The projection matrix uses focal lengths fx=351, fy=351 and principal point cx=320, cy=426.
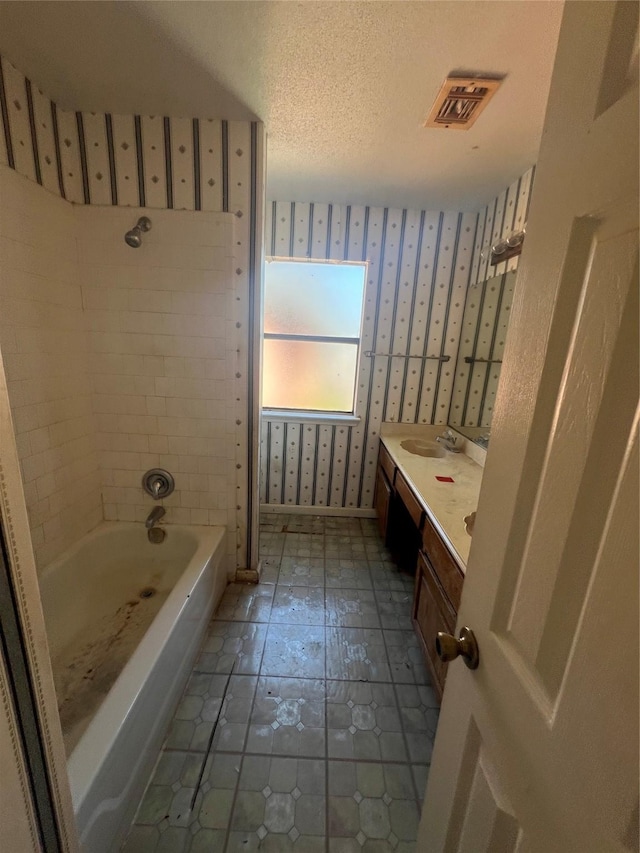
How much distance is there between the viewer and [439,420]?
2.93 m

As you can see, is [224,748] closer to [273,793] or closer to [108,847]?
[273,793]

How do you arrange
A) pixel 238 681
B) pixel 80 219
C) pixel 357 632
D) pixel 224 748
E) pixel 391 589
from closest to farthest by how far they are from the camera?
pixel 224 748 < pixel 238 681 < pixel 80 219 < pixel 357 632 < pixel 391 589

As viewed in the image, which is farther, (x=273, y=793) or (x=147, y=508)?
(x=147, y=508)

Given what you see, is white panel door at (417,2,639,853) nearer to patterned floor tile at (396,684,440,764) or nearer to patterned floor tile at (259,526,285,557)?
patterned floor tile at (396,684,440,764)

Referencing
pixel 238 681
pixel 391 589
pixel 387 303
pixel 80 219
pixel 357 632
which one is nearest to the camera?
pixel 238 681

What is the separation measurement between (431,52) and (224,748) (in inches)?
102

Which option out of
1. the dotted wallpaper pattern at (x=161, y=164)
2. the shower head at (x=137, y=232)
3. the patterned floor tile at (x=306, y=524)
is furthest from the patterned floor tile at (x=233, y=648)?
the shower head at (x=137, y=232)

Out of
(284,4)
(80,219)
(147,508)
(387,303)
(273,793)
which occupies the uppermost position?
(284,4)

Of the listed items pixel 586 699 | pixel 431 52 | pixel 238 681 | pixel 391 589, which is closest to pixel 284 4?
pixel 431 52

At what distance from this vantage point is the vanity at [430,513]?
135 cm

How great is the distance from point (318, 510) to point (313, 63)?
2.78 m

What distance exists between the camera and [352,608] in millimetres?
2068

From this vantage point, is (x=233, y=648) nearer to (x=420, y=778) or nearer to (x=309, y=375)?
(x=420, y=778)

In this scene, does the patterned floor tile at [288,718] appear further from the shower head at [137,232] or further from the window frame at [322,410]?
the shower head at [137,232]
